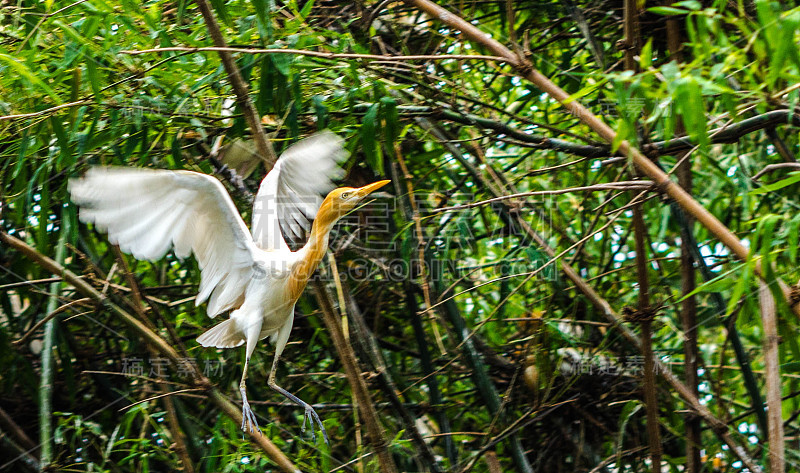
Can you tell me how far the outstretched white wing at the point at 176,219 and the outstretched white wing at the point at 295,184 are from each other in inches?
4.5

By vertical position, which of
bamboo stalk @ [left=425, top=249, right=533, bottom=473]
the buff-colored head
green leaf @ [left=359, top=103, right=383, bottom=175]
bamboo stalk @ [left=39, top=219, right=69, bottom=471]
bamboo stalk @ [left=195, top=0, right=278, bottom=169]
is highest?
bamboo stalk @ [left=195, top=0, right=278, bottom=169]

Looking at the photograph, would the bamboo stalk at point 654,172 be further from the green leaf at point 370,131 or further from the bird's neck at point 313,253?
the bird's neck at point 313,253

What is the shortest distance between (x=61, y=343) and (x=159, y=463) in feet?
1.68

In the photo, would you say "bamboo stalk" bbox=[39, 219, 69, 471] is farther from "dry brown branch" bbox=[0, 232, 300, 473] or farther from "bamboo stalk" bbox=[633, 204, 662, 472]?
"bamboo stalk" bbox=[633, 204, 662, 472]

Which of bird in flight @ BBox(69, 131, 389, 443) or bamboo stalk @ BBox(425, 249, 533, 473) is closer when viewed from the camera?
bird in flight @ BBox(69, 131, 389, 443)

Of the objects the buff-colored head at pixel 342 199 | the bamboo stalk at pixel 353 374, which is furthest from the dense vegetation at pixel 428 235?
the buff-colored head at pixel 342 199

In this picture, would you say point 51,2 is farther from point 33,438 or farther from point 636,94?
point 33,438

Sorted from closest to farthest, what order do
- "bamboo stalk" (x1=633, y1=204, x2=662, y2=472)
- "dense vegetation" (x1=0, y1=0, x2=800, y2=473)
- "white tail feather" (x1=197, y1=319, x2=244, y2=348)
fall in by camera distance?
"dense vegetation" (x1=0, y1=0, x2=800, y2=473), "bamboo stalk" (x1=633, y1=204, x2=662, y2=472), "white tail feather" (x1=197, y1=319, x2=244, y2=348)

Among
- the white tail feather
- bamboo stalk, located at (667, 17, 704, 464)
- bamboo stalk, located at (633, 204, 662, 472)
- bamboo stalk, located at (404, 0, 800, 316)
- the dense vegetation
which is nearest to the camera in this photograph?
bamboo stalk, located at (404, 0, 800, 316)

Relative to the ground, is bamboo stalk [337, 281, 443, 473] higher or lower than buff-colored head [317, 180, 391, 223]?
lower

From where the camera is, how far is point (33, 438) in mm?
2502

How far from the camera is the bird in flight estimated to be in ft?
4.66

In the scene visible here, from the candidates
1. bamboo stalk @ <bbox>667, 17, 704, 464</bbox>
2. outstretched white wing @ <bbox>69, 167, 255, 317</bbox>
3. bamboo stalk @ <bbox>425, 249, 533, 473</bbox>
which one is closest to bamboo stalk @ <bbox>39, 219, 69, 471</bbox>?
outstretched white wing @ <bbox>69, 167, 255, 317</bbox>

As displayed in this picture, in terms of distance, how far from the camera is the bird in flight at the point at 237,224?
4.66ft
